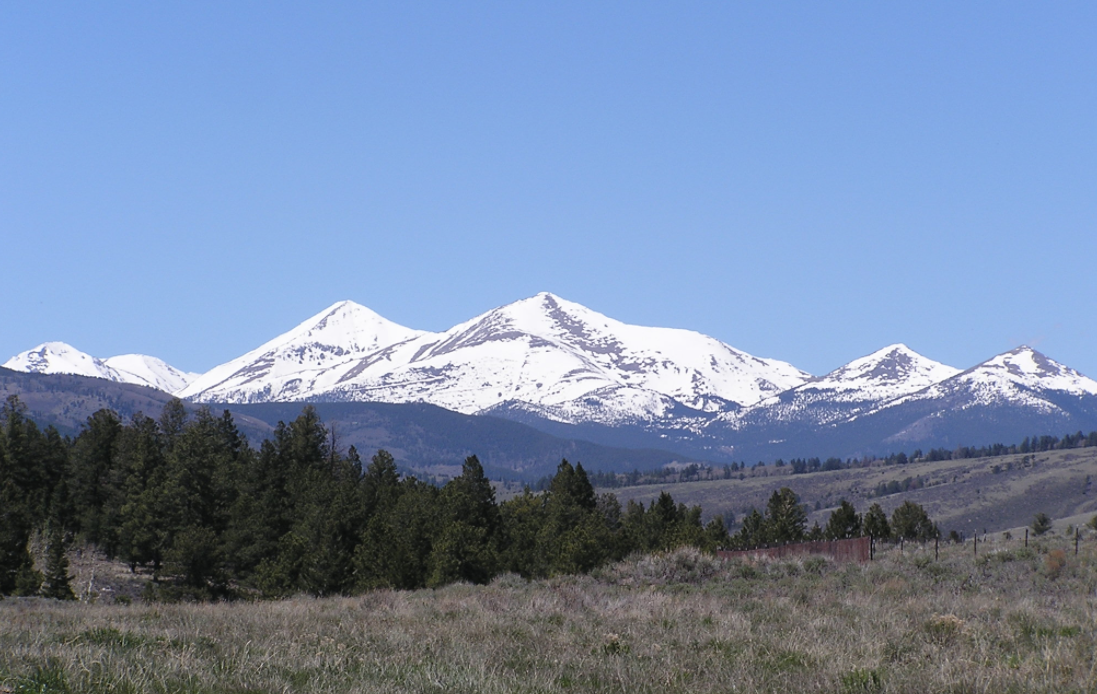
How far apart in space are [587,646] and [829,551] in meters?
31.1

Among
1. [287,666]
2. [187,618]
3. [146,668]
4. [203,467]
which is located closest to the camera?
[146,668]

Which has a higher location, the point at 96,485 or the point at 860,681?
the point at 860,681

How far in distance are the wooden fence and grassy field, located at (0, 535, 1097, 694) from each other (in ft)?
51.6

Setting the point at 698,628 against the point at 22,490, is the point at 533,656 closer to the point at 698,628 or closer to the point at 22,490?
the point at 698,628

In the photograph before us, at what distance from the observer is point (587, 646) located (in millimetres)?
15094

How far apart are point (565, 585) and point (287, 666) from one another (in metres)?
18.2

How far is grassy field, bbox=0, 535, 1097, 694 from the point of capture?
1163 centimetres

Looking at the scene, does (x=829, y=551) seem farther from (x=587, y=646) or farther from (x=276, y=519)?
(x=276, y=519)

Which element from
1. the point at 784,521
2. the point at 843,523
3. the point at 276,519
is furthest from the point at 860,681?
the point at 843,523

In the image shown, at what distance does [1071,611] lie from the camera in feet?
59.7

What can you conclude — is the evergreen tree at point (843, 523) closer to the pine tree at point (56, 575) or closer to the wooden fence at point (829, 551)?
the wooden fence at point (829, 551)

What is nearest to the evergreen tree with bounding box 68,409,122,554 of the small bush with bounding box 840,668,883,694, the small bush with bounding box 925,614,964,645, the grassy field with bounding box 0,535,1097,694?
the grassy field with bounding box 0,535,1097,694

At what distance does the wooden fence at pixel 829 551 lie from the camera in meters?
40.3

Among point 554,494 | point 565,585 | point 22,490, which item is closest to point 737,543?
point 554,494
